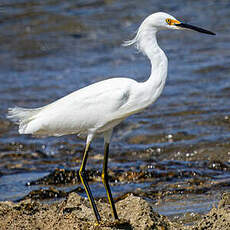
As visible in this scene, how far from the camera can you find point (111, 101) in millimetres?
5723

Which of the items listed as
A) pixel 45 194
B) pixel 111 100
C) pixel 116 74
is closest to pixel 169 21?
pixel 111 100

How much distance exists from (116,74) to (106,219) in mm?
9022

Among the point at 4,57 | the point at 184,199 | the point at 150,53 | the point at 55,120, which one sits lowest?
the point at 4,57

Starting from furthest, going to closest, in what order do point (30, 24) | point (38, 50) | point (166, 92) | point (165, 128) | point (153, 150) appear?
point (30, 24) < point (38, 50) < point (166, 92) < point (165, 128) < point (153, 150)

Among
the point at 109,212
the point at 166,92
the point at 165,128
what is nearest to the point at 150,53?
the point at 109,212

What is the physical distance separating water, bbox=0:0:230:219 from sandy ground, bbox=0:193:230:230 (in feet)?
6.03

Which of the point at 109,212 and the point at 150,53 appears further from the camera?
the point at 109,212

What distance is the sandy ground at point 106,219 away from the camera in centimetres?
537

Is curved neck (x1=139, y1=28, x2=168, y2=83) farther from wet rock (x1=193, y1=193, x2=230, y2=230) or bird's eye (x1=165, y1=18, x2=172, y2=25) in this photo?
wet rock (x1=193, y1=193, x2=230, y2=230)

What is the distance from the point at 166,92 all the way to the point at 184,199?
6.23 meters

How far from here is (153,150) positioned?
9.81 m

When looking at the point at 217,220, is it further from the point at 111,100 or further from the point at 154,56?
the point at 154,56

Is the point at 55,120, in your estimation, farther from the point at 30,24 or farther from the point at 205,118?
the point at 30,24

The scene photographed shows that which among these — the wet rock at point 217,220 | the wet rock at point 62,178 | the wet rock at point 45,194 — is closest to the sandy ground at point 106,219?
the wet rock at point 217,220
